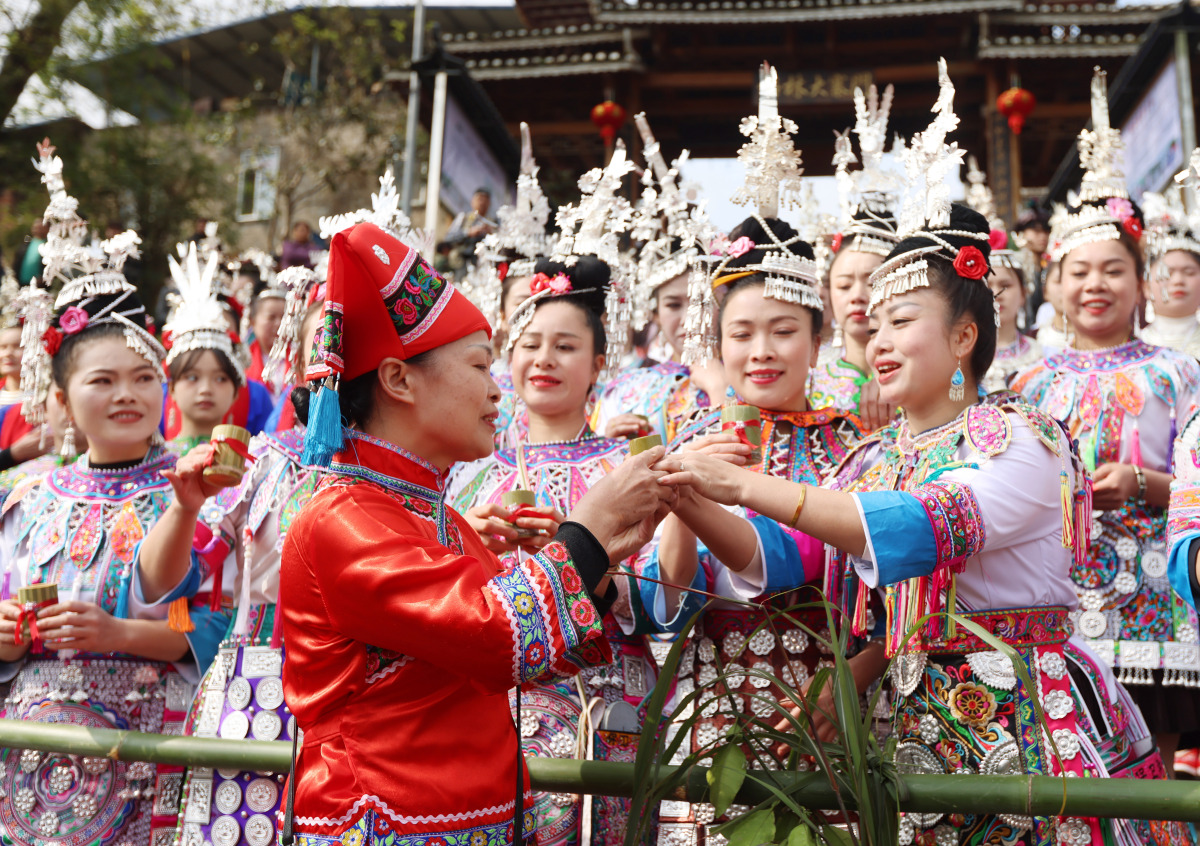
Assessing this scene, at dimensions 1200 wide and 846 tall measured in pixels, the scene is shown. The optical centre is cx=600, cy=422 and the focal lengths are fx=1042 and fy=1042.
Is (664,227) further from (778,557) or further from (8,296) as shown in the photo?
(8,296)

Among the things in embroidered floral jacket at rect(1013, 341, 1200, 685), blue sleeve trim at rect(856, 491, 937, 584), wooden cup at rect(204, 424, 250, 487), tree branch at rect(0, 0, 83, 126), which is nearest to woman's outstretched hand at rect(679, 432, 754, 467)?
blue sleeve trim at rect(856, 491, 937, 584)

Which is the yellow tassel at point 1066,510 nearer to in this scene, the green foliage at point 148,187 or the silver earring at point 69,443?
the silver earring at point 69,443

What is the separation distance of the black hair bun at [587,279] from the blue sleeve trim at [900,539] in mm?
1636

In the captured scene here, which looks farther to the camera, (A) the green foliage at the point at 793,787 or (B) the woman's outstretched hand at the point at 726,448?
(B) the woman's outstretched hand at the point at 726,448

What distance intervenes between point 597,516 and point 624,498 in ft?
0.26

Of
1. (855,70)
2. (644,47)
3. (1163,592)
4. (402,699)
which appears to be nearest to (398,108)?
(644,47)

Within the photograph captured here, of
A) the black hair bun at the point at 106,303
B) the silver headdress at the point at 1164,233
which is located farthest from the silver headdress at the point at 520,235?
the silver headdress at the point at 1164,233

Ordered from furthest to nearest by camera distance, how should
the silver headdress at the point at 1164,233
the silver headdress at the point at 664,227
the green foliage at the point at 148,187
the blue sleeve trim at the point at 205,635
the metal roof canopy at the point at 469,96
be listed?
1. the green foliage at the point at 148,187
2. the metal roof canopy at the point at 469,96
3. the silver headdress at the point at 1164,233
4. the silver headdress at the point at 664,227
5. the blue sleeve trim at the point at 205,635

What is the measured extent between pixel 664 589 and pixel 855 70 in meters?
10.4

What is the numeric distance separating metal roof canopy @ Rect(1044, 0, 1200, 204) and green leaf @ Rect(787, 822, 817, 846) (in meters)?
7.12

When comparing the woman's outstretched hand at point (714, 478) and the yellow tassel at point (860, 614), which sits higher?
the woman's outstretched hand at point (714, 478)

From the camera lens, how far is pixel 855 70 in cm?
1178

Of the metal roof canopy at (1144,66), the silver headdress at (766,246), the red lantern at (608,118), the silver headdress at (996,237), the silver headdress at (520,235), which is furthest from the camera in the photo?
the red lantern at (608,118)

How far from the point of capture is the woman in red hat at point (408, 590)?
1767mm
